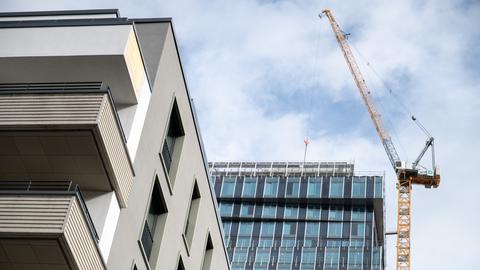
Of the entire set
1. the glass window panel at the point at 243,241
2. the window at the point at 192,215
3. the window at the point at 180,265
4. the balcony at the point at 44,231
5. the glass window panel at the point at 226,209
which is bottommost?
the balcony at the point at 44,231

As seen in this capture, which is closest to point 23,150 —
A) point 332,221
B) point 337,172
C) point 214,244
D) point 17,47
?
point 17,47

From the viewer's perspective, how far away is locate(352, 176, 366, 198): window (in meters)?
182

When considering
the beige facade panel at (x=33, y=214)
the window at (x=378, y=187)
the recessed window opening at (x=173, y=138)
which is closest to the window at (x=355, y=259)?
the window at (x=378, y=187)

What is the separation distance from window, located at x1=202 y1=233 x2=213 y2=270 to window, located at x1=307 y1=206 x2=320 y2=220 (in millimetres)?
142725

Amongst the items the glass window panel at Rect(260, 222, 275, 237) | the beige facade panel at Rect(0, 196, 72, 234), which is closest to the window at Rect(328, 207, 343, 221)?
the glass window panel at Rect(260, 222, 275, 237)

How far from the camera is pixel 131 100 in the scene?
29.9 m

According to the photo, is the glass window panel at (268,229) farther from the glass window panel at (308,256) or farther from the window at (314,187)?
the glass window panel at (308,256)

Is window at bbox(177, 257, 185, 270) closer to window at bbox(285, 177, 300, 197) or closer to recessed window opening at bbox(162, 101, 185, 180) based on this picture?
recessed window opening at bbox(162, 101, 185, 180)

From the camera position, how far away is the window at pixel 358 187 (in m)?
182

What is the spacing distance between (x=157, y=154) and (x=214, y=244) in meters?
9.47

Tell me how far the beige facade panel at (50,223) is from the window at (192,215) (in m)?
11.1

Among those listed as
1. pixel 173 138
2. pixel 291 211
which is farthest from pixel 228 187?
pixel 173 138

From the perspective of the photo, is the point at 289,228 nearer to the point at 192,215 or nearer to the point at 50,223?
the point at 192,215

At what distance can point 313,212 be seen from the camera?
183250mm
